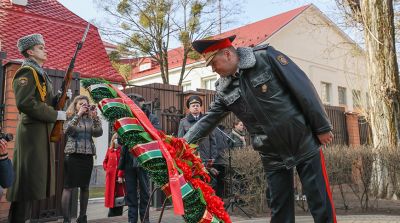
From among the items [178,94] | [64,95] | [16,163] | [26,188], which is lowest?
[26,188]

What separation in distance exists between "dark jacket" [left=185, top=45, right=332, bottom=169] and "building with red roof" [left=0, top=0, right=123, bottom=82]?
11.9m

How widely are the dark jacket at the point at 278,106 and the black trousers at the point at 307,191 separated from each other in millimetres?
88

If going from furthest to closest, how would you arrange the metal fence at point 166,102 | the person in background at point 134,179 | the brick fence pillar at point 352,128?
the brick fence pillar at point 352,128, the metal fence at point 166,102, the person in background at point 134,179

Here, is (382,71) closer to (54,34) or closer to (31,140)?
(31,140)

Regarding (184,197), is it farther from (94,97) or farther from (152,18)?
(152,18)

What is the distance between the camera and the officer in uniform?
4.23 metres

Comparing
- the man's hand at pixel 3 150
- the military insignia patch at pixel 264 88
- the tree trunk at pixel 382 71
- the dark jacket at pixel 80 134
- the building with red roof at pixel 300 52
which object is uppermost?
the building with red roof at pixel 300 52

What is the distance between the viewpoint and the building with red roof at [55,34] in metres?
15.0

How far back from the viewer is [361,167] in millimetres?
7922

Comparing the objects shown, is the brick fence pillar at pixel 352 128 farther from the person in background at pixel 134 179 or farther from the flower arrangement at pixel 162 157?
the flower arrangement at pixel 162 157

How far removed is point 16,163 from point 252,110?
106 inches

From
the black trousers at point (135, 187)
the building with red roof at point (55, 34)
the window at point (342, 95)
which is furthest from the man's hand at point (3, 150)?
the window at point (342, 95)

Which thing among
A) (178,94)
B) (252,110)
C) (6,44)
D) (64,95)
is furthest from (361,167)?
(6,44)

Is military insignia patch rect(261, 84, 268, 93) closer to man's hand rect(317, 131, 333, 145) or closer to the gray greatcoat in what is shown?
man's hand rect(317, 131, 333, 145)
